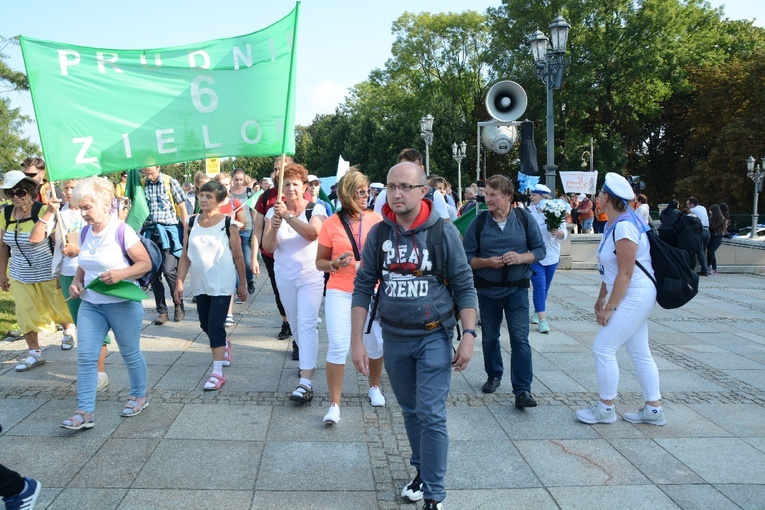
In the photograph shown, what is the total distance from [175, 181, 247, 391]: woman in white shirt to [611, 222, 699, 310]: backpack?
304 cm

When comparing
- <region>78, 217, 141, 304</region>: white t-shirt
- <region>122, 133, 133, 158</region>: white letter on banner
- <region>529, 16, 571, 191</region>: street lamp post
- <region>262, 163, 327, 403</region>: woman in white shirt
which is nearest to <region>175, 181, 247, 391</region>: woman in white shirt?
<region>262, 163, 327, 403</region>: woman in white shirt

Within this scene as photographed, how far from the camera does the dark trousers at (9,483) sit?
3164 millimetres

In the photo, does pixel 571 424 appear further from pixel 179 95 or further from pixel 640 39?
pixel 640 39

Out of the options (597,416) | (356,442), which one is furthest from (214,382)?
(597,416)

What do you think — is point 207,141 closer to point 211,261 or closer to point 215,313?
point 211,261

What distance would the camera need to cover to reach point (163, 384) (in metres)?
5.80

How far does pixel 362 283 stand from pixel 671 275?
2.43 m

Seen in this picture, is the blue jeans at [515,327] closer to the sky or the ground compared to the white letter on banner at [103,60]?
closer to the ground

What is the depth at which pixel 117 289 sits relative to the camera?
469 centimetres

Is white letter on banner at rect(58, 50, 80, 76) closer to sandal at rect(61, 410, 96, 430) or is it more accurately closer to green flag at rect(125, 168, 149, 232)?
sandal at rect(61, 410, 96, 430)

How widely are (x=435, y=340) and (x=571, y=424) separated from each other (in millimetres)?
2008

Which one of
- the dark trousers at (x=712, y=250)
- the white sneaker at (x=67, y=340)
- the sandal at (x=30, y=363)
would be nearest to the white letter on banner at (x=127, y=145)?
the sandal at (x=30, y=363)

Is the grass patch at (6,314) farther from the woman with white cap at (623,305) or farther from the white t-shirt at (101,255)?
the woman with white cap at (623,305)

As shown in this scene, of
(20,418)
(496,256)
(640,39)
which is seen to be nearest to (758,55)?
(640,39)
